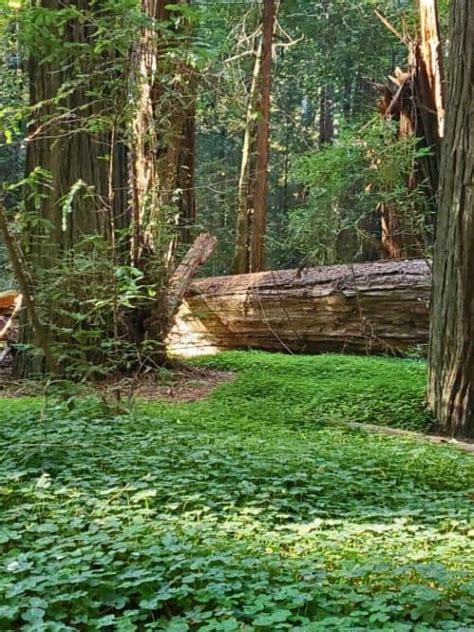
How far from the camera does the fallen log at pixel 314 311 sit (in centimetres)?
728

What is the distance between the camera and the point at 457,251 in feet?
15.8

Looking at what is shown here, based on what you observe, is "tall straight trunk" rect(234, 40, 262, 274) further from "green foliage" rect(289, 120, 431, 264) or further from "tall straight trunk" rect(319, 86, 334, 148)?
"tall straight trunk" rect(319, 86, 334, 148)

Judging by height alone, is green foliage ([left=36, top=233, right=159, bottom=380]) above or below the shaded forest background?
below

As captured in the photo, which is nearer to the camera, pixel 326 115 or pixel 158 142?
pixel 158 142

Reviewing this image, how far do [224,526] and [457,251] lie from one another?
10.2 ft

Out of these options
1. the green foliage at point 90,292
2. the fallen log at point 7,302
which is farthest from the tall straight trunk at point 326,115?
the green foliage at point 90,292

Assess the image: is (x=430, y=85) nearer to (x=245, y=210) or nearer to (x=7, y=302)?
(x=245, y=210)

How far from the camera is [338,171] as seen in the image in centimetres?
884

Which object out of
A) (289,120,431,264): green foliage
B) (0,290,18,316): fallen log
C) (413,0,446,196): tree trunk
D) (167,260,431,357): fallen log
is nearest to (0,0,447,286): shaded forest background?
(289,120,431,264): green foliage

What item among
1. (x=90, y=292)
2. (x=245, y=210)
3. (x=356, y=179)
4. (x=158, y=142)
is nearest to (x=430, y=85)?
(x=356, y=179)

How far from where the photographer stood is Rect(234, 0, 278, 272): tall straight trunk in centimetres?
1138

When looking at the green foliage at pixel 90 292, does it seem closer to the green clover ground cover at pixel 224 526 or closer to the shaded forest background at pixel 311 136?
the green clover ground cover at pixel 224 526

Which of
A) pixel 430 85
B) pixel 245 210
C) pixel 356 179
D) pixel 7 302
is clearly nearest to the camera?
pixel 7 302

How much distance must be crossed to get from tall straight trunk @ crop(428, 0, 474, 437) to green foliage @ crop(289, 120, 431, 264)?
2.37 metres
